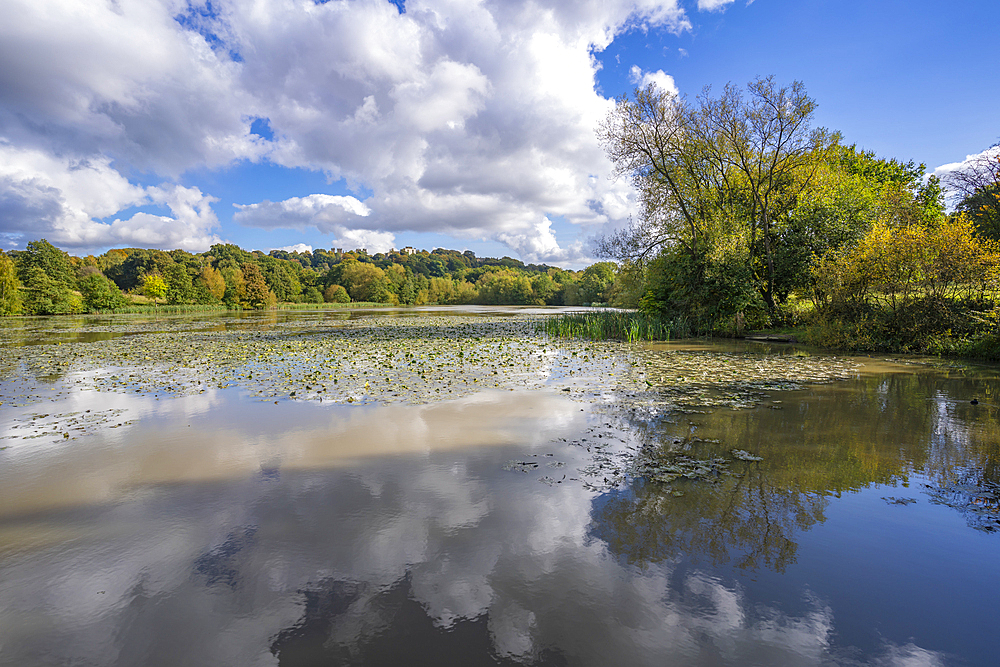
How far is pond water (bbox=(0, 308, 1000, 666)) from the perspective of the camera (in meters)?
2.58

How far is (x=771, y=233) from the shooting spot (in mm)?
20062

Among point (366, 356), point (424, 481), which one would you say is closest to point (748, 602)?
point (424, 481)

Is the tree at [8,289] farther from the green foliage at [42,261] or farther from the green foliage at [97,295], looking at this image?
the green foliage at [97,295]

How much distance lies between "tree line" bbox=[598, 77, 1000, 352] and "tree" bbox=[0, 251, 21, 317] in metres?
54.2

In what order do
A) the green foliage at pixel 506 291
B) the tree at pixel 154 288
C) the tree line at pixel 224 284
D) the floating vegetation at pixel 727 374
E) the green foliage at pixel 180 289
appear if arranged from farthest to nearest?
the green foliage at pixel 506 291
the tree at pixel 154 288
the green foliage at pixel 180 289
the tree line at pixel 224 284
the floating vegetation at pixel 727 374

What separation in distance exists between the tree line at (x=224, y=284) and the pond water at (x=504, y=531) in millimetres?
26173

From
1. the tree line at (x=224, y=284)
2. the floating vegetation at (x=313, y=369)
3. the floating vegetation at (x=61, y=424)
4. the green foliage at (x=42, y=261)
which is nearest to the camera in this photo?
the floating vegetation at (x=61, y=424)

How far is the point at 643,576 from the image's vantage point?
3084 mm

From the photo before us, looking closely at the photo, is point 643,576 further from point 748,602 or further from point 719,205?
point 719,205

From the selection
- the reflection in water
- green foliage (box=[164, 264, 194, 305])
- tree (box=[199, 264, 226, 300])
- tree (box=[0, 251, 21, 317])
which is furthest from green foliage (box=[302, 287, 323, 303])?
the reflection in water

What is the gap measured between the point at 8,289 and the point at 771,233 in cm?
6194

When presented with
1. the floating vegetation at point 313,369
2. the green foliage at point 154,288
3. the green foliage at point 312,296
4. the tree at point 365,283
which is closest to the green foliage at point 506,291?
the tree at point 365,283

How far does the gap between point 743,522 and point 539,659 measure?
Result: 87.1 inches

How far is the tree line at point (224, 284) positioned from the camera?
47156 mm
